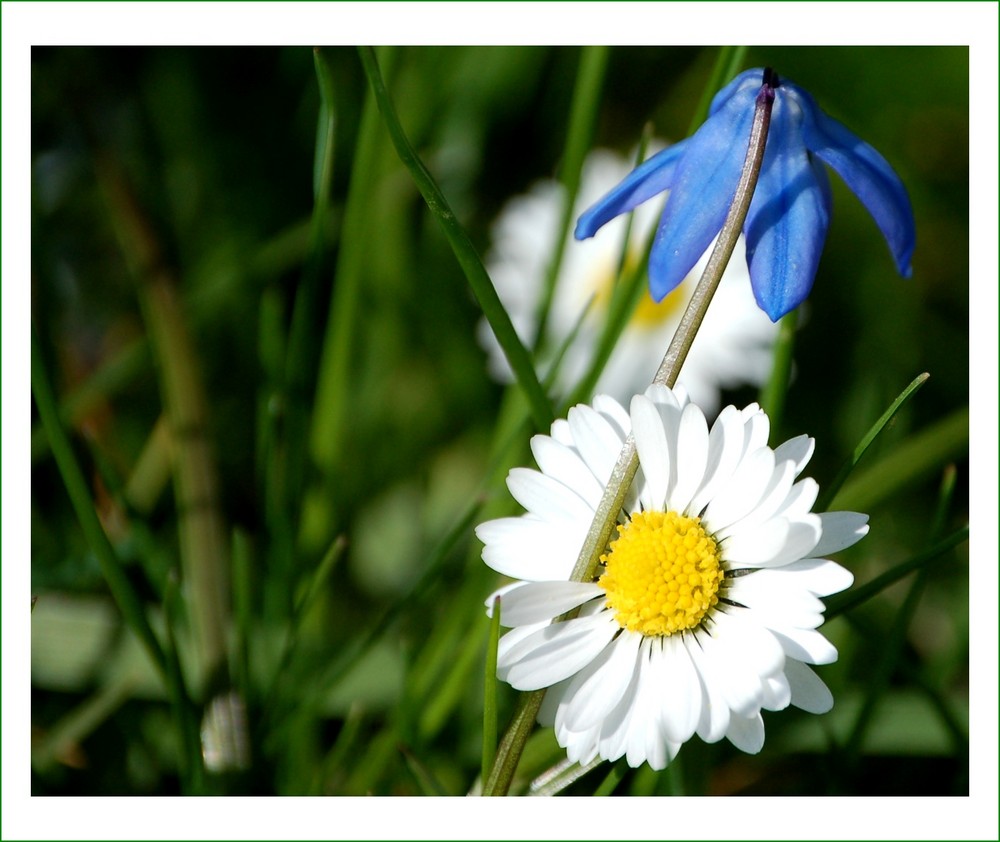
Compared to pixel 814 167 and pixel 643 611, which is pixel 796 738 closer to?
pixel 643 611

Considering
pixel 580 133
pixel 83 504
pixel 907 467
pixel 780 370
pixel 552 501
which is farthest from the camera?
pixel 580 133

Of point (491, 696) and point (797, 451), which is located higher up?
point (797, 451)

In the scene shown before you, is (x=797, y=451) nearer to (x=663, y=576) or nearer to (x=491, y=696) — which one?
(x=663, y=576)

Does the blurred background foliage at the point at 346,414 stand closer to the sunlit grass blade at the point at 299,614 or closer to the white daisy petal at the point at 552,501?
the sunlit grass blade at the point at 299,614

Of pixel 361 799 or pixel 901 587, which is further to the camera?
pixel 901 587

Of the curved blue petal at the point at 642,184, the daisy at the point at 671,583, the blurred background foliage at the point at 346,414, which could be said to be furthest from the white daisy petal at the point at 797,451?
the blurred background foliage at the point at 346,414

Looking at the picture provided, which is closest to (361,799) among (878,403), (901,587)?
(878,403)

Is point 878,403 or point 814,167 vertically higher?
point 814,167

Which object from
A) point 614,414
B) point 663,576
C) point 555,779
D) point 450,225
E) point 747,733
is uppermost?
point 450,225

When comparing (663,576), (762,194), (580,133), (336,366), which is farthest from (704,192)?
(336,366)
